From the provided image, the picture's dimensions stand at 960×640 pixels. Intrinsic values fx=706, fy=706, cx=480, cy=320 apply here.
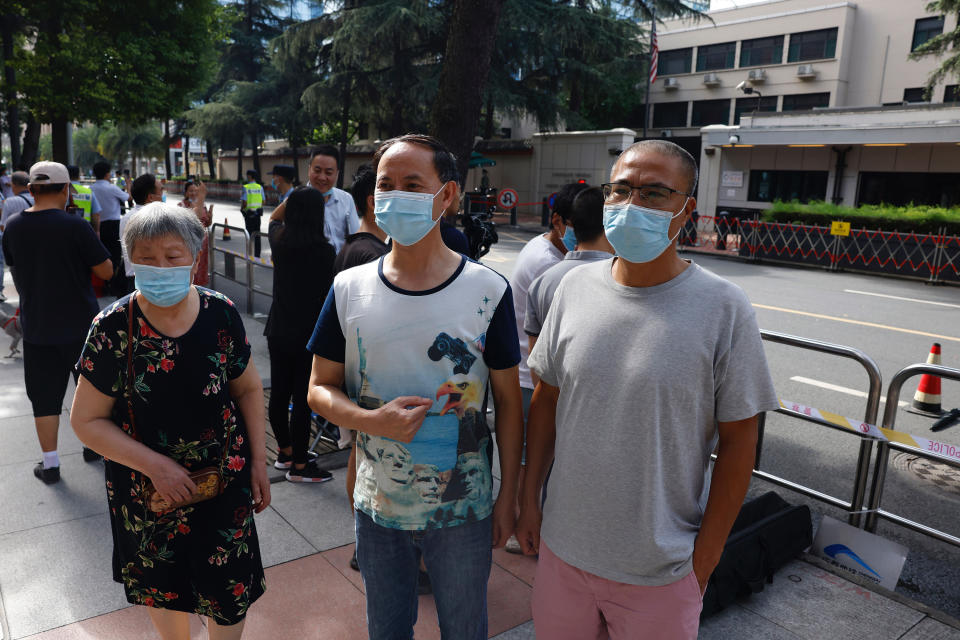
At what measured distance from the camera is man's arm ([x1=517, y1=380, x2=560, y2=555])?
6.84ft

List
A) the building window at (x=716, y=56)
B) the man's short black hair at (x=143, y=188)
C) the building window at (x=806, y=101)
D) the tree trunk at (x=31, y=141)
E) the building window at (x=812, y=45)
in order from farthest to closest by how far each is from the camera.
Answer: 1. the building window at (x=716, y=56)
2. the building window at (x=806, y=101)
3. the building window at (x=812, y=45)
4. the tree trunk at (x=31, y=141)
5. the man's short black hair at (x=143, y=188)

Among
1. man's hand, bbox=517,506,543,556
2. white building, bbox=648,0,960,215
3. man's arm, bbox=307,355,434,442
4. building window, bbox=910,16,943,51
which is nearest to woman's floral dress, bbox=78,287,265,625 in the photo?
man's arm, bbox=307,355,434,442

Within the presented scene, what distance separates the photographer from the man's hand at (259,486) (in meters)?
2.56

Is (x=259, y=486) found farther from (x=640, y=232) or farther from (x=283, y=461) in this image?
(x=283, y=461)

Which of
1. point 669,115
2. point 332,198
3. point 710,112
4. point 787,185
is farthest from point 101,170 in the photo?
point 669,115

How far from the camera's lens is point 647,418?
1746 millimetres

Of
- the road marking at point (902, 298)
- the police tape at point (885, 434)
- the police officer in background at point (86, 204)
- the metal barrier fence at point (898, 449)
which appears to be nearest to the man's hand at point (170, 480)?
the police tape at point (885, 434)

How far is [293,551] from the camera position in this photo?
12.2ft

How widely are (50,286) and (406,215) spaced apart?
3.29m

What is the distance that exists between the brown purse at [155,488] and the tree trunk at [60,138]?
1733 cm

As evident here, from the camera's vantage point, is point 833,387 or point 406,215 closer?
point 406,215

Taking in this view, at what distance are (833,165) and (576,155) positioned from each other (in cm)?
1048

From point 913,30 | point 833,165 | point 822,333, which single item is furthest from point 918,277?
point 913,30

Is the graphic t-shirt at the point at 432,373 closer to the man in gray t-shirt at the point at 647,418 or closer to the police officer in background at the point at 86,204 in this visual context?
the man in gray t-shirt at the point at 647,418
